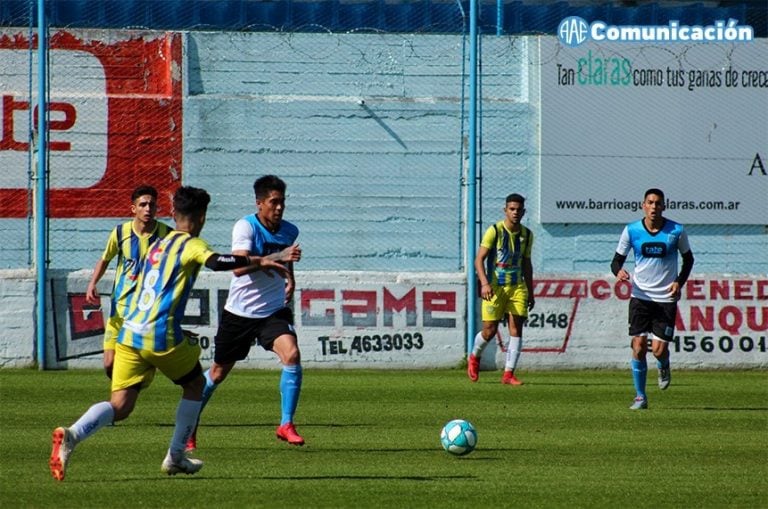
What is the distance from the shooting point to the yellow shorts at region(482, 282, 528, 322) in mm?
16047

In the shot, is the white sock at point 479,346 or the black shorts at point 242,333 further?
the white sock at point 479,346

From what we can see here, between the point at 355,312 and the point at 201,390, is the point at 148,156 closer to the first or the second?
the point at 355,312

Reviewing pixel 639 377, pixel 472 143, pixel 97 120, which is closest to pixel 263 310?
pixel 639 377

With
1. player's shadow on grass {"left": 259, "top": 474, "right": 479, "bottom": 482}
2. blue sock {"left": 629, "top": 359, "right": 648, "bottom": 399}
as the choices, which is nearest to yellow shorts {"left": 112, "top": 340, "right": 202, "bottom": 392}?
player's shadow on grass {"left": 259, "top": 474, "right": 479, "bottom": 482}

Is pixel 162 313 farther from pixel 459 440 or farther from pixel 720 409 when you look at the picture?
pixel 720 409

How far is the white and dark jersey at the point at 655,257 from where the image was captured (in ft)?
43.9

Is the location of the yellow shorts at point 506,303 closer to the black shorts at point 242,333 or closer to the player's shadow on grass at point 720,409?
the player's shadow on grass at point 720,409

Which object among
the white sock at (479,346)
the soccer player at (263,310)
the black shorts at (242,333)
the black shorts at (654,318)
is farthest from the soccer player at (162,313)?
the white sock at (479,346)

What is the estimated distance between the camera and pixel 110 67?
2053 cm

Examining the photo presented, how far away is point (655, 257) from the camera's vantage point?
44.0ft

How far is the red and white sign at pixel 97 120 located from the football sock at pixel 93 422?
1274 cm

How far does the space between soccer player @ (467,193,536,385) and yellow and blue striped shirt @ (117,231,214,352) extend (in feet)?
27.3

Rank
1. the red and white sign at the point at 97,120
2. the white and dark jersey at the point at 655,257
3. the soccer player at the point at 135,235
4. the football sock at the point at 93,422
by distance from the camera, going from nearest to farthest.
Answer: the football sock at the point at 93,422 < the soccer player at the point at 135,235 < the white and dark jersey at the point at 655,257 < the red and white sign at the point at 97,120

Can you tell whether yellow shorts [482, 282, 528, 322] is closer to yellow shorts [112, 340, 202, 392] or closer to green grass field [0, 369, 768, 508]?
green grass field [0, 369, 768, 508]
